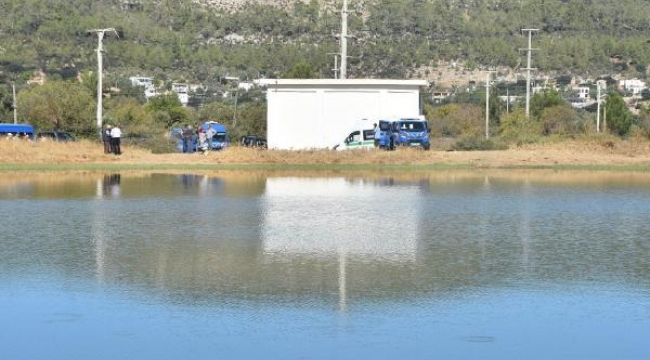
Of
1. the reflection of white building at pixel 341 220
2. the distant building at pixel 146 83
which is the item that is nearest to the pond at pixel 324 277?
the reflection of white building at pixel 341 220

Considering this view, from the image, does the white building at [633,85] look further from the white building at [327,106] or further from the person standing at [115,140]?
the person standing at [115,140]

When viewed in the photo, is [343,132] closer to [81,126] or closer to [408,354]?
[81,126]

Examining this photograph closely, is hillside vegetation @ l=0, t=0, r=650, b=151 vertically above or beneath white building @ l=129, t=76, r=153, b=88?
above

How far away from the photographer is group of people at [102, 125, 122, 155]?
45062 mm

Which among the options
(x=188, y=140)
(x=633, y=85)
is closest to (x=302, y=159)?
(x=188, y=140)

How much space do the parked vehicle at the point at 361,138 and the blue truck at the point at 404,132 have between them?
27.7 inches

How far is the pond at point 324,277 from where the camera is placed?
12.2 meters

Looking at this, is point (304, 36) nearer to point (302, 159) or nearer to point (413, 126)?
point (413, 126)

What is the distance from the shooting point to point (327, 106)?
188 feet

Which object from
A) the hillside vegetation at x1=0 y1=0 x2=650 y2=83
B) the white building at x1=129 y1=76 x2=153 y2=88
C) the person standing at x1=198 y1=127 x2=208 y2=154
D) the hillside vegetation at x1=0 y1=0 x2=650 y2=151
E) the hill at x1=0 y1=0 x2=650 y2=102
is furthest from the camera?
the hillside vegetation at x1=0 y1=0 x2=650 y2=83

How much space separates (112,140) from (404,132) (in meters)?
13.5

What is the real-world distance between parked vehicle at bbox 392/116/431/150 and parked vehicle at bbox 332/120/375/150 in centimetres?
125

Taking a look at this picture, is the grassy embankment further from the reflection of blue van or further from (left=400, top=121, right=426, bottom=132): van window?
the reflection of blue van

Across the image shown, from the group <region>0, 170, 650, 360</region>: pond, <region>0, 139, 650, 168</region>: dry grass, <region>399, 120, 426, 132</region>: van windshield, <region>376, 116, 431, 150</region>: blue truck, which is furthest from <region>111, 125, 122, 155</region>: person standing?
<region>0, 170, 650, 360</region>: pond
